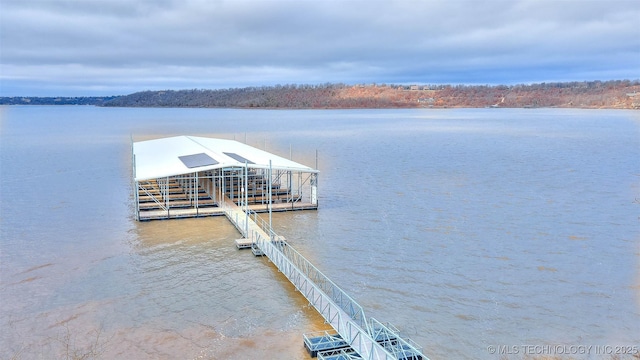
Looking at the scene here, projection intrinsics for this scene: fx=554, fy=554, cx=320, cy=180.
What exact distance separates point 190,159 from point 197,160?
1.06 meters

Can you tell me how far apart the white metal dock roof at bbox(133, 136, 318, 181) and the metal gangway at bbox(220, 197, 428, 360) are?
231 inches

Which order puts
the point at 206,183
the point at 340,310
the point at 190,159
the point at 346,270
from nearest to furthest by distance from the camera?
the point at 340,310, the point at 346,270, the point at 190,159, the point at 206,183

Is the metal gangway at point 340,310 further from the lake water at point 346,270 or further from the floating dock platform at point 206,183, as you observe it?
the floating dock platform at point 206,183

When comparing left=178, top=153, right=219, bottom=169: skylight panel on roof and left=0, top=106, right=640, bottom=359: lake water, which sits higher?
left=178, top=153, right=219, bottom=169: skylight panel on roof

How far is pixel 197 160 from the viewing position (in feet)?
115

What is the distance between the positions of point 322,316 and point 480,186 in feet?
94.2

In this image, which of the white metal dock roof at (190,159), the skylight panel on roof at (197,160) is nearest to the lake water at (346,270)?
the white metal dock roof at (190,159)

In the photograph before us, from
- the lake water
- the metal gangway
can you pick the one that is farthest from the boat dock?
the lake water

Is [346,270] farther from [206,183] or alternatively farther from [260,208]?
[206,183]

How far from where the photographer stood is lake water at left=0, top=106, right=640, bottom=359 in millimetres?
17859

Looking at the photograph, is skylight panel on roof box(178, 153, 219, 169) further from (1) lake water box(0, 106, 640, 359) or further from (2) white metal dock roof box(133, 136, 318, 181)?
(1) lake water box(0, 106, 640, 359)

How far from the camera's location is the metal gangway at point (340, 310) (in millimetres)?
15602

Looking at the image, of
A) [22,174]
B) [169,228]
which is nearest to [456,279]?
[169,228]

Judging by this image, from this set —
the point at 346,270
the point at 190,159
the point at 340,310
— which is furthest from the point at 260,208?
the point at 340,310
